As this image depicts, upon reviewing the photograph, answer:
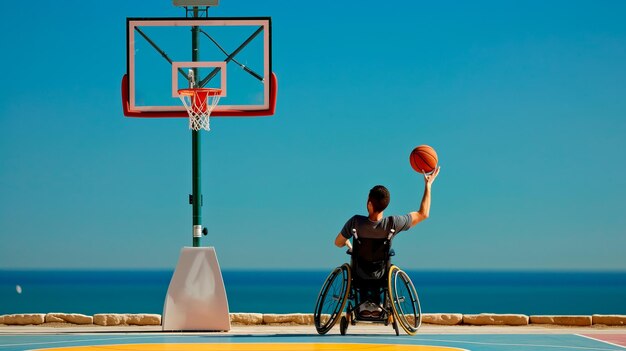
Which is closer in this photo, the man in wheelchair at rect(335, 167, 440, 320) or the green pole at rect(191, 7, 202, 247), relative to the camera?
the man in wheelchair at rect(335, 167, 440, 320)

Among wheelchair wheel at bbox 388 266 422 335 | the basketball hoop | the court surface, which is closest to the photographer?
the court surface

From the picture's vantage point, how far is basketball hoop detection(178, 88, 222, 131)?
14.2 metres

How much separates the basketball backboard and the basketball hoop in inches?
3.8

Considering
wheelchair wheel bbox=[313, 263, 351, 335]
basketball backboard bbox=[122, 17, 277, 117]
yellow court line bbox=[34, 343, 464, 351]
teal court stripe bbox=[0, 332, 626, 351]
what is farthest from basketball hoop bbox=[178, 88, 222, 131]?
yellow court line bbox=[34, 343, 464, 351]

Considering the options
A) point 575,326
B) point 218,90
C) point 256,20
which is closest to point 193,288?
point 218,90

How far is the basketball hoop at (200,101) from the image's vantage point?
14.2 metres

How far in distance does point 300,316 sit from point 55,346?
4.09 meters

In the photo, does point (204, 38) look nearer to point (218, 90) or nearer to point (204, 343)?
point (218, 90)

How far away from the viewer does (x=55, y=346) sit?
1173 cm

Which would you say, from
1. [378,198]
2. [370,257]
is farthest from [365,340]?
[378,198]

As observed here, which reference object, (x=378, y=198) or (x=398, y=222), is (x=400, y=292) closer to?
(x=398, y=222)

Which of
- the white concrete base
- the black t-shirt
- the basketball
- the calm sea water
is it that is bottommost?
the calm sea water

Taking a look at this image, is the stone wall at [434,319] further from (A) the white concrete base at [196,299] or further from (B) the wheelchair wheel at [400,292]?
(B) the wheelchair wheel at [400,292]

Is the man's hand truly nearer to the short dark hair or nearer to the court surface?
the short dark hair
